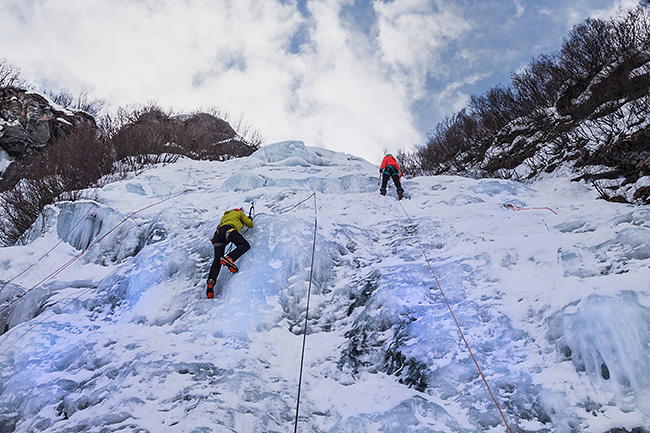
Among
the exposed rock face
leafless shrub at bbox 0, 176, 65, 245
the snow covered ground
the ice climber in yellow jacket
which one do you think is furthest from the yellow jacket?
the exposed rock face

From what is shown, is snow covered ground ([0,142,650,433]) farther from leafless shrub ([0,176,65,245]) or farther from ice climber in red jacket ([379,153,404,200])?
leafless shrub ([0,176,65,245])

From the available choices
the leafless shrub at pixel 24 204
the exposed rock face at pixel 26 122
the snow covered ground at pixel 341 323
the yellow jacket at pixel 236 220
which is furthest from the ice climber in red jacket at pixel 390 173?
the exposed rock face at pixel 26 122

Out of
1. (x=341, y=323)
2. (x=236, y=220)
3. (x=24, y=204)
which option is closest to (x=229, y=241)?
(x=236, y=220)

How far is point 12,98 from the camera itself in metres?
13.5

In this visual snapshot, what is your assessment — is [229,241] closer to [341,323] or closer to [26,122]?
[341,323]

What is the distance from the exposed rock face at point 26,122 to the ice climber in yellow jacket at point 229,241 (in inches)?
506

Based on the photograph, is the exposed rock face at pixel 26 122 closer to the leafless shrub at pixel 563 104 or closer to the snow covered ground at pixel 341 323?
the snow covered ground at pixel 341 323

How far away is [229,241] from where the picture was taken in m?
4.85

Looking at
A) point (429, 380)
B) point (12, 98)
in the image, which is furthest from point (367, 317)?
point (12, 98)

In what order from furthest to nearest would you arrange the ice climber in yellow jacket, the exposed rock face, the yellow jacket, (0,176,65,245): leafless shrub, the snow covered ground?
the exposed rock face, (0,176,65,245): leafless shrub, the yellow jacket, the ice climber in yellow jacket, the snow covered ground

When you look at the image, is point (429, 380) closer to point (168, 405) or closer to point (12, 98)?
point (168, 405)

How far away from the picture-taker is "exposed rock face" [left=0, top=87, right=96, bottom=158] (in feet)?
43.2

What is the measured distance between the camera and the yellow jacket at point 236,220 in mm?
5043

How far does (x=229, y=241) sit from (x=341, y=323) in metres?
1.94
